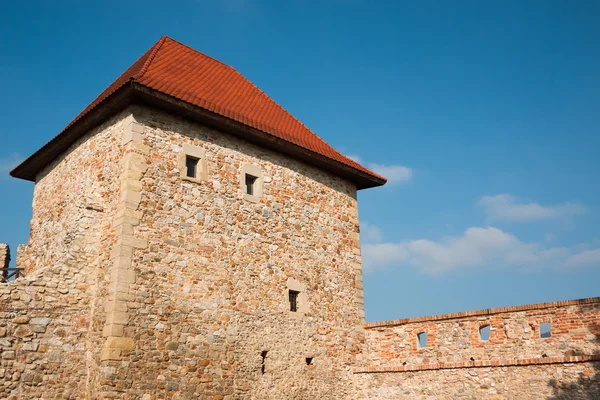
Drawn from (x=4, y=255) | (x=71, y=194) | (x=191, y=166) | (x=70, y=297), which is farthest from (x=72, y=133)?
(x=70, y=297)

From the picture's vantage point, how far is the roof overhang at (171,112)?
10.2m

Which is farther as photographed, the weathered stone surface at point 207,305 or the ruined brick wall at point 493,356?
the ruined brick wall at point 493,356

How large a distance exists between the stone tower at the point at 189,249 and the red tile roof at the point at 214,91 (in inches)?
2.9

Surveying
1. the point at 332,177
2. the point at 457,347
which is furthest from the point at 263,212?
the point at 457,347

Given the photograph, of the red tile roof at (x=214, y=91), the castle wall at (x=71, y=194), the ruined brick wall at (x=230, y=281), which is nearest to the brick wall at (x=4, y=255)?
the castle wall at (x=71, y=194)

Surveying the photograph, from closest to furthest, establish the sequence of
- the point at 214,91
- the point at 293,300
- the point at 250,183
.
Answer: the point at 250,183
the point at 293,300
the point at 214,91

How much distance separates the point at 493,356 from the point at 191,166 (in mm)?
6722

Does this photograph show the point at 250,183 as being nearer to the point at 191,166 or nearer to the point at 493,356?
the point at 191,166

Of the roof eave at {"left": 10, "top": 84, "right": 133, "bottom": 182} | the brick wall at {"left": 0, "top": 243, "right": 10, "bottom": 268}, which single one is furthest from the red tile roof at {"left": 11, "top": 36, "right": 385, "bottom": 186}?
the brick wall at {"left": 0, "top": 243, "right": 10, "bottom": 268}

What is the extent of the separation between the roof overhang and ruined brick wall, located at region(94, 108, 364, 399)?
20 centimetres

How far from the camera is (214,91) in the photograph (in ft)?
40.6

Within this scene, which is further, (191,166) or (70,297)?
(191,166)

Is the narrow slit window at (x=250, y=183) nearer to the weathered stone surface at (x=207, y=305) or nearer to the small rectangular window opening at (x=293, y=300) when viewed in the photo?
the weathered stone surface at (x=207, y=305)

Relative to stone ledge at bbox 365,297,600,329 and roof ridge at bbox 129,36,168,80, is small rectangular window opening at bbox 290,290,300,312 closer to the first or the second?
stone ledge at bbox 365,297,600,329
